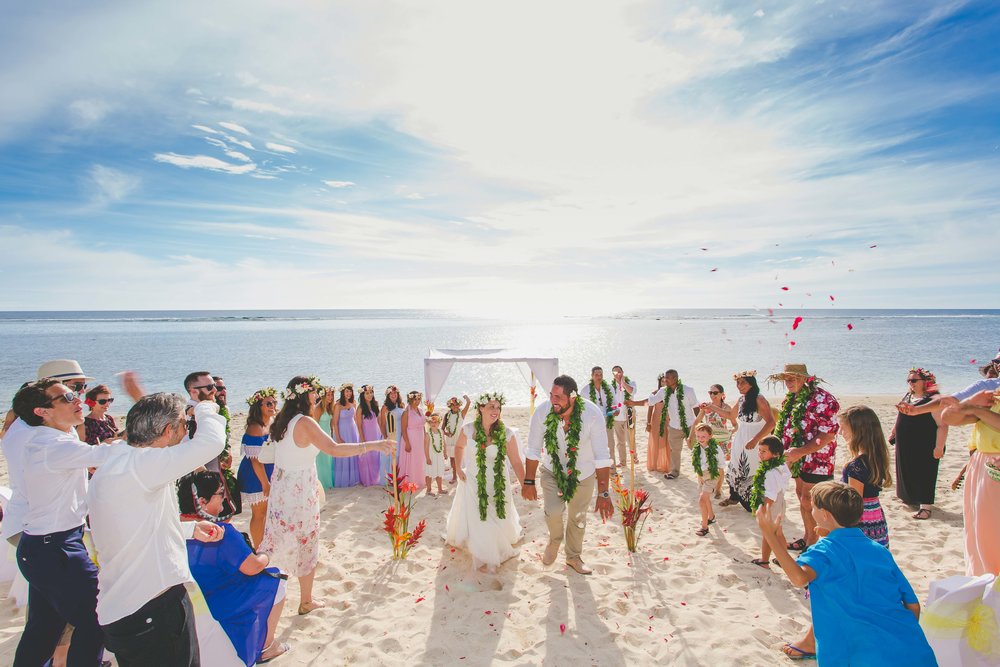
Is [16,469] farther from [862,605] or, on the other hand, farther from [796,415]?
[796,415]

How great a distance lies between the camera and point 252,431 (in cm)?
558

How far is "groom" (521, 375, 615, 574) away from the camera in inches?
203

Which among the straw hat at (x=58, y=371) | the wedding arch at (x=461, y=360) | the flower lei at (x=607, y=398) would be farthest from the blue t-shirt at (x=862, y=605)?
the wedding arch at (x=461, y=360)

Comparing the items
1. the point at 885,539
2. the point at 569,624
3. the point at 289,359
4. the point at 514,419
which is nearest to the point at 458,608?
the point at 569,624

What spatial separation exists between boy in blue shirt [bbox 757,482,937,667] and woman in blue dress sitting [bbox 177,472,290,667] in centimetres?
314

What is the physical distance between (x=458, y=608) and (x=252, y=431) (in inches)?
115

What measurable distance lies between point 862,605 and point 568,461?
2844mm

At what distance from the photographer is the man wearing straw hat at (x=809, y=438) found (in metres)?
5.22

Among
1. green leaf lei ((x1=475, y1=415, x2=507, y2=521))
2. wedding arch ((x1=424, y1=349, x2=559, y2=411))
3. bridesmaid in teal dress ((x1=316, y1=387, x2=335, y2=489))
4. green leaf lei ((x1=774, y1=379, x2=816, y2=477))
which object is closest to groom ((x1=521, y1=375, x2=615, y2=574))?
green leaf lei ((x1=475, y1=415, x2=507, y2=521))

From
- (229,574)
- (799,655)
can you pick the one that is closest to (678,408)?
(799,655)

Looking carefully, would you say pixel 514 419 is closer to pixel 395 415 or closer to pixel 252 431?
pixel 395 415

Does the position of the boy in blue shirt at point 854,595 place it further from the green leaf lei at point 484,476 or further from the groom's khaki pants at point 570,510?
the green leaf lei at point 484,476

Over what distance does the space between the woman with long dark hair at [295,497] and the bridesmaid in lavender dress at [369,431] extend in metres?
3.99

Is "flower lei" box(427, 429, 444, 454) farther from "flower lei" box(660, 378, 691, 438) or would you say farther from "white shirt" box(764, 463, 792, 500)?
"white shirt" box(764, 463, 792, 500)
